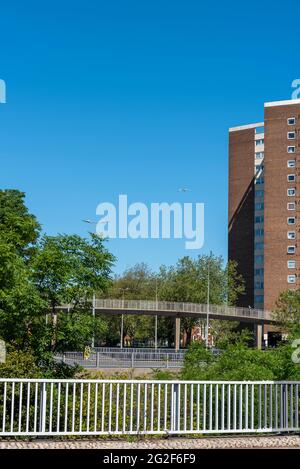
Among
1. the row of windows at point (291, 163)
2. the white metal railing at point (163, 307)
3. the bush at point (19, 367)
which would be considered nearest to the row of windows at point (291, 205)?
the row of windows at point (291, 163)

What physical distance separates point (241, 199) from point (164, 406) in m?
110

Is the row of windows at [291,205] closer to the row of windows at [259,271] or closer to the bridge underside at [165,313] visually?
the row of windows at [259,271]

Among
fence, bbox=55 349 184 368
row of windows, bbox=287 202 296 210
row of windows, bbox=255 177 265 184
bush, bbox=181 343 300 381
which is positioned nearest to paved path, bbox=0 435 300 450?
bush, bbox=181 343 300 381

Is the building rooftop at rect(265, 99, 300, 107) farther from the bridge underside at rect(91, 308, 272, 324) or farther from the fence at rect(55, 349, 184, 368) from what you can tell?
the fence at rect(55, 349, 184, 368)

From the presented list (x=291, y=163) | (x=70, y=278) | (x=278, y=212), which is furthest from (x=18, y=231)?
(x=291, y=163)

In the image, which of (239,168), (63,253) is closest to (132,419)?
(63,253)

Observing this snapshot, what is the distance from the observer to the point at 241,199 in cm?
11944

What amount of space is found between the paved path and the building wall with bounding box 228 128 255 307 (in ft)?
345

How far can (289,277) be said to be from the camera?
102 meters

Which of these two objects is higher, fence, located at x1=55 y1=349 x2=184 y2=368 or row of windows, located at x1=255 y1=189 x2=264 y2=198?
row of windows, located at x1=255 y1=189 x2=264 y2=198

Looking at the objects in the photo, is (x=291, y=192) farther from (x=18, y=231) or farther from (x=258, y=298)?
(x=18, y=231)

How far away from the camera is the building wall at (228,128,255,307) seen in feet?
384

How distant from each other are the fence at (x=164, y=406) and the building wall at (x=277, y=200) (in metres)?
91.1
